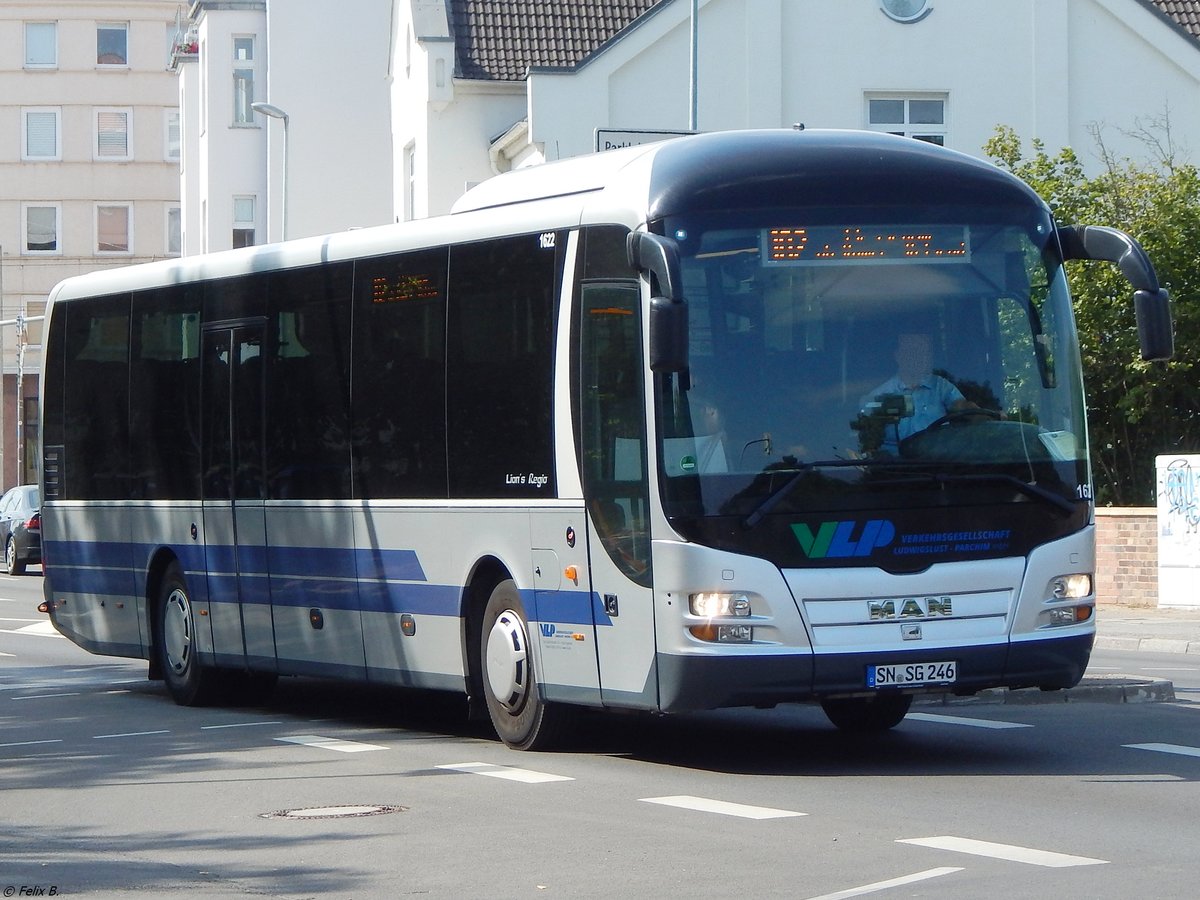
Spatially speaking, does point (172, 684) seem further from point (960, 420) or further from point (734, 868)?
→ point (734, 868)

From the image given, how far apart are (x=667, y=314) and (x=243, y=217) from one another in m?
47.3

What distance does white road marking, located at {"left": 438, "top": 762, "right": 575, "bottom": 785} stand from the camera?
11.1m

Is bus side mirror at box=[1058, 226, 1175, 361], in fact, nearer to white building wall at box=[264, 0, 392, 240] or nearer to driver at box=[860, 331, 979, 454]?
driver at box=[860, 331, 979, 454]

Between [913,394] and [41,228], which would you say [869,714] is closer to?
[913,394]

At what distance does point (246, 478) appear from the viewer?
599 inches

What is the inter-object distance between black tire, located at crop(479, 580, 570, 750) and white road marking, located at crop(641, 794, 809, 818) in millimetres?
1840

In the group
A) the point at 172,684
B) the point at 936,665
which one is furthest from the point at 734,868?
the point at 172,684

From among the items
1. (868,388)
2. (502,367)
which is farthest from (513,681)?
(868,388)

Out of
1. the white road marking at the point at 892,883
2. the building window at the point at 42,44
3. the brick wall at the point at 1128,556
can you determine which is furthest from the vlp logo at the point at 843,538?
the building window at the point at 42,44

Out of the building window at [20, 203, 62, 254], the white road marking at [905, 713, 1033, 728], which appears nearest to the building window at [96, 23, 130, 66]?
the building window at [20, 203, 62, 254]

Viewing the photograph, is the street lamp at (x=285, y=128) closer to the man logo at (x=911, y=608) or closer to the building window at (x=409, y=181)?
the building window at (x=409, y=181)

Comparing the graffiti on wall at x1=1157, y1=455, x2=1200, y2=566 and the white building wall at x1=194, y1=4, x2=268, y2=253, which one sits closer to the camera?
the graffiti on wall at x1=1157, y1=455, x2=1200, y2=566

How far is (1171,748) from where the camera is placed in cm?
1199

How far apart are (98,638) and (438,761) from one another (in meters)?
6.21
